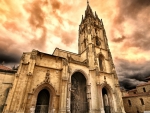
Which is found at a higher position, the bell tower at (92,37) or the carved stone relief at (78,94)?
the bell tower at (92,37)

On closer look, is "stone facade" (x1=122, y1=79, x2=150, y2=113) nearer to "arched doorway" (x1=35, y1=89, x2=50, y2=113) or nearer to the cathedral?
the cathedral

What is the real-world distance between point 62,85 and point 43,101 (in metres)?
3.45

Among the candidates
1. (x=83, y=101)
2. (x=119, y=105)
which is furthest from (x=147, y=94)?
(x=83, y=101)

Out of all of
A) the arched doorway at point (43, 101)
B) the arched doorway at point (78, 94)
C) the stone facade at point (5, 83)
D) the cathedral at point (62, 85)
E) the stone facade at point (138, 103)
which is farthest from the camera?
the stone facade at point (138, 103)

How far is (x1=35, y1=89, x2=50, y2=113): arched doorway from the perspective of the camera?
12.6m

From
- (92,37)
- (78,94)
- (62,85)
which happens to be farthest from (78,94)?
(92,37)

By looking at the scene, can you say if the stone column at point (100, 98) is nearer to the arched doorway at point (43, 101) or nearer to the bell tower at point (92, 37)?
the arched doorway at point (43, 101)

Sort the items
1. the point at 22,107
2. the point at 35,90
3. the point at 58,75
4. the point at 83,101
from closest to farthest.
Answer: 1. the point at 22,107
2. the point at 35,90
3. the point at 58,75
4. the point at 83,101

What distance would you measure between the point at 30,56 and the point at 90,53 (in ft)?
39.8

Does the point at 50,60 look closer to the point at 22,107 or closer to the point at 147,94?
the point at 22,107

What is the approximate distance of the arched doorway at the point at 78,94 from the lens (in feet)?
51.7

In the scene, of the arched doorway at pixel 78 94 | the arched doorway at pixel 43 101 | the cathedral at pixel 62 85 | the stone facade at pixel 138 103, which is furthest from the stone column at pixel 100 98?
the stone facade at pixel 138 103

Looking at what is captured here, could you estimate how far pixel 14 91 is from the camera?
37.0ft

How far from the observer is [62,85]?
548 inches
